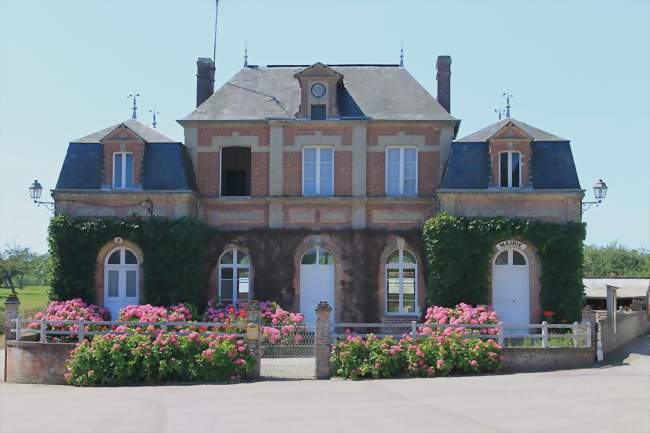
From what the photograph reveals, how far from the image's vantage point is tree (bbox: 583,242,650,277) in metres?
73.6

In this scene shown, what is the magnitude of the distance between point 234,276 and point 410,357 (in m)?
8.43

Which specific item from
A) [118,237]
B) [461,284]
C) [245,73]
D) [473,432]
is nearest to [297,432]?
[473,432]

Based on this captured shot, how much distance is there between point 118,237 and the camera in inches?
1034

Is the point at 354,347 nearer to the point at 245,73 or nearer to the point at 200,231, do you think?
the point at 200,231

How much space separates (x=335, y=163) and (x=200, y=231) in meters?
4.82

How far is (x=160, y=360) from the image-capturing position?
795 inches

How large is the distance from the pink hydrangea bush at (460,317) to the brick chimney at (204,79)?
11109mm

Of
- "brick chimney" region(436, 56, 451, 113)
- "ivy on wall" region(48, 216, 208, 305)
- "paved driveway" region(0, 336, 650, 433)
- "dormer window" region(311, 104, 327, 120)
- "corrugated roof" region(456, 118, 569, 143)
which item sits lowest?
"paved driveway" region(0, 336, 650, 433)

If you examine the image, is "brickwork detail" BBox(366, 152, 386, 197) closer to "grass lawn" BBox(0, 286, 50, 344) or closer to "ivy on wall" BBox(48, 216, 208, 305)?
"ivy on wall" BBox(48, 216, 208, 305)

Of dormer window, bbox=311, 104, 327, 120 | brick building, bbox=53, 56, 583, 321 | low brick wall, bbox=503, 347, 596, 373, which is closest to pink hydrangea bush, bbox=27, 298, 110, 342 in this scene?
brick building, bbox=53, 56, 583, 321

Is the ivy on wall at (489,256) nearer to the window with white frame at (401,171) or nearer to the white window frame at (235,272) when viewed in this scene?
the window with white frame at (401,171)

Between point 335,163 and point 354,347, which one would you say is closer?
point 354,347

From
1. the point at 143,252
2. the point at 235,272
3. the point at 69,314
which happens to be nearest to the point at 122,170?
the point at 143,252

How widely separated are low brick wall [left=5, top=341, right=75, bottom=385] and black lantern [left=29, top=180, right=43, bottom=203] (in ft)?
19.4
